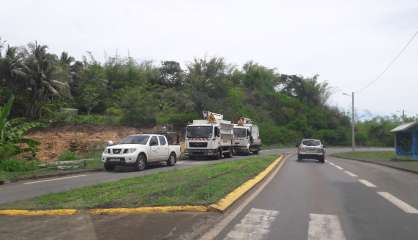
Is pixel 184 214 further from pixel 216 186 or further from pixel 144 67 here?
pixel 144 67

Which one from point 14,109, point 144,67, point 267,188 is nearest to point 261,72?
point 144,67

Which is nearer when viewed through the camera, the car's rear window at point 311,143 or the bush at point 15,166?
the bush at point 15,166

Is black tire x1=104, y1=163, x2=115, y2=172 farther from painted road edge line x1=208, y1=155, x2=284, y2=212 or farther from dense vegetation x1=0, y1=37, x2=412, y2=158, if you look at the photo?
dense vegetation x1=0, y1=37, x2=412, y2=158

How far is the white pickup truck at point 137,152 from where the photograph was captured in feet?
77.6

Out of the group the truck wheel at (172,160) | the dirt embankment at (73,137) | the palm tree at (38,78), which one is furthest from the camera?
the palm tree at (38,78)

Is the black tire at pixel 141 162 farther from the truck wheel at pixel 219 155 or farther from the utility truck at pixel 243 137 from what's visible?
the utility truck at pixel 243 137

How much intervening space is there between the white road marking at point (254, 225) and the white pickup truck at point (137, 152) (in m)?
13.5

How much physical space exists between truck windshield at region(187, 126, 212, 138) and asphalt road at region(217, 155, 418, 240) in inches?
803

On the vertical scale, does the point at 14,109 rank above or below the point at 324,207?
above

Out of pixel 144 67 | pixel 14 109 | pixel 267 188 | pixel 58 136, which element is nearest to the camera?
pixel 267 188

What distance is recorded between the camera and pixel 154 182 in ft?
51.1

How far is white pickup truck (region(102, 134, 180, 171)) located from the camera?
931 inches

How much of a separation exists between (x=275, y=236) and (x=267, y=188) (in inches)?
286

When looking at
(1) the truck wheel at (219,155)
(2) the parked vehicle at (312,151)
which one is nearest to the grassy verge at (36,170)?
(1) the truck wheel at (219,155)
